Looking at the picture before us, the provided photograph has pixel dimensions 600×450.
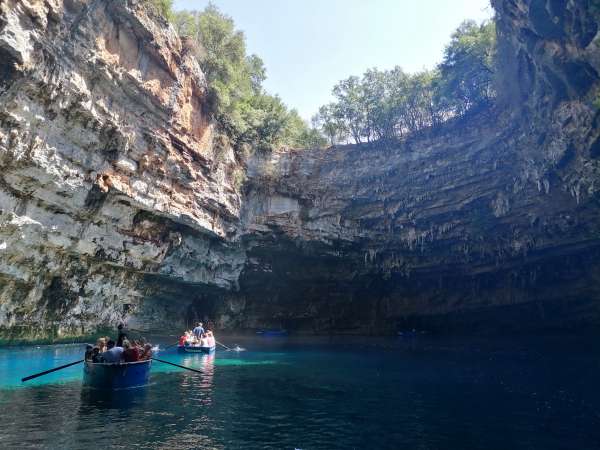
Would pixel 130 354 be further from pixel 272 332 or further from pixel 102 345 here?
pixel 272 332

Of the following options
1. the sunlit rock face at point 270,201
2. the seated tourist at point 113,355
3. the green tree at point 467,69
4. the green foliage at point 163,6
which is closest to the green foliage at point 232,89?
the sunlit rock face at point 270,201

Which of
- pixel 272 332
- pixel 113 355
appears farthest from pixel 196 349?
pixel 272 332

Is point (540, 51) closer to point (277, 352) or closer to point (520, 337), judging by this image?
point (277, 352)

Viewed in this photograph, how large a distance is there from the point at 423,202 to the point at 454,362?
44.6 feet

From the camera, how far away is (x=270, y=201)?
33.8 meters

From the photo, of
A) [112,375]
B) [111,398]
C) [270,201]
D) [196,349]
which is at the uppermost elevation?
[270,201]

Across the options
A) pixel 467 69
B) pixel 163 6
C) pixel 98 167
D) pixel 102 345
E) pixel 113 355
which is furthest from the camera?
pixel 467 69

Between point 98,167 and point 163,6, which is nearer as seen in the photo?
point 98,167

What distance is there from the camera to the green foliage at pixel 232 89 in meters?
31.3

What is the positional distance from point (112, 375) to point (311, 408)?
257 inches

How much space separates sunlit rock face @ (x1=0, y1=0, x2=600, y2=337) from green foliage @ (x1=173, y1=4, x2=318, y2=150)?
164cm

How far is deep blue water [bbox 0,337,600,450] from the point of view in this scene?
9.30 m

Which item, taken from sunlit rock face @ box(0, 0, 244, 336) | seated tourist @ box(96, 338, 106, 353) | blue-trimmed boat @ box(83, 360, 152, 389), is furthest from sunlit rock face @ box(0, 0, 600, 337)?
blue-trimmed boat @ box(83, 360, 152, 389)

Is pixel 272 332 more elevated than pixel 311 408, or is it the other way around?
pixel 272 332
